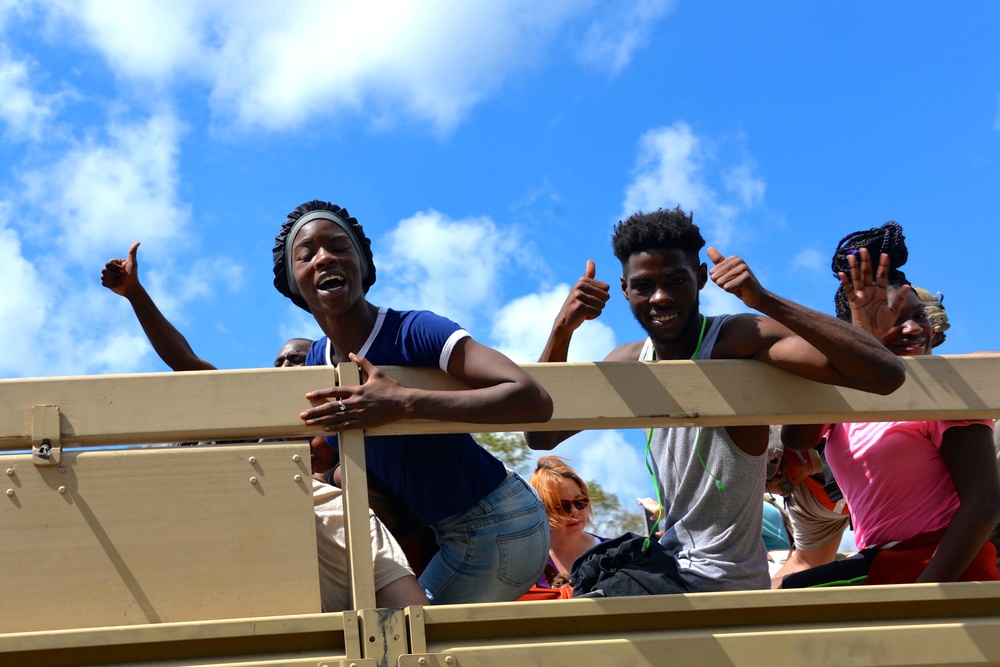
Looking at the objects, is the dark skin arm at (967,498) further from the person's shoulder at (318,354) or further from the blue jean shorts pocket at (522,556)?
the person's shoulder at (318,354)

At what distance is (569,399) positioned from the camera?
280cm

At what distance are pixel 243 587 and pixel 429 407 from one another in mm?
581

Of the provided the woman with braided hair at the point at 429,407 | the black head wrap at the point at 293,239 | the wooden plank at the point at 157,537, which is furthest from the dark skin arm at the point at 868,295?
the wooden plank at the point at 157,537

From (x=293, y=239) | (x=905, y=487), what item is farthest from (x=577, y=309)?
(x=905, y=487)

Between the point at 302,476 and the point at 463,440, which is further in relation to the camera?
the point at 463,440

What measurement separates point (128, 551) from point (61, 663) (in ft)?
0.88

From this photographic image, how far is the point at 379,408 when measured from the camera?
263cm

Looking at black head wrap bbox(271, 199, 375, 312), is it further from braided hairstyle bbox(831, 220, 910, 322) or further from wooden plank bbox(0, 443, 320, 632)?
braided hairstyle bbox(831, 220, 910, 322)

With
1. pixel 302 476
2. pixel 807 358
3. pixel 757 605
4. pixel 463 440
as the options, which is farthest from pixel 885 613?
pixel 302 476

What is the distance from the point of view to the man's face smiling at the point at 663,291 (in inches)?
132

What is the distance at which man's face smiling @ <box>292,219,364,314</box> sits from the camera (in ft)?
10.4

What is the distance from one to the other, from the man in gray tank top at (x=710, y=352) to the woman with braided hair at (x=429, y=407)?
38cm

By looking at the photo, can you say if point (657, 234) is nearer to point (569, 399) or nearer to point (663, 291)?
point (663, 291)

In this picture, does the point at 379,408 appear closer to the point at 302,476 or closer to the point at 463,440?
the point at 302,476
